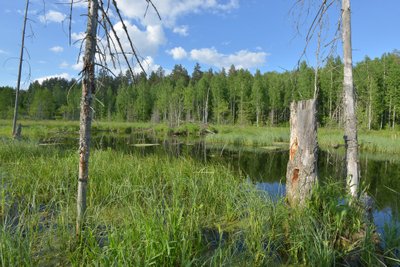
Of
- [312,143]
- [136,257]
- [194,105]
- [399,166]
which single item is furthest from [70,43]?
[194,105]

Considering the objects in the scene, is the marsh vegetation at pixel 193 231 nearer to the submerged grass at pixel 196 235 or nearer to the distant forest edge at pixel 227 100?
the submerged grass at pixel 196 235

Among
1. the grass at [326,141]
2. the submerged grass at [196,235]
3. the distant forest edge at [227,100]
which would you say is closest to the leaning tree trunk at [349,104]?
the submerged grass at [196,235]

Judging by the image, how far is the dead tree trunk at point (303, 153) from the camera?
3.91m

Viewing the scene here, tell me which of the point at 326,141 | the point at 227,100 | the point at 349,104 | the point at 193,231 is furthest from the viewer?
the point at 227,100

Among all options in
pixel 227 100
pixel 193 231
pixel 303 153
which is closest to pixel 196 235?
pixel 193 231

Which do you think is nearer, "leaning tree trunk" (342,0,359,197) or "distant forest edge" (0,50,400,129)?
"leaning tree trunk" (342,0,359,197)

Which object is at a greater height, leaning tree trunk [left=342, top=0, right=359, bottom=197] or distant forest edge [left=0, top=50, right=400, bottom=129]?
distant forest edge [left=0, top=50, right=400, bottom=129]

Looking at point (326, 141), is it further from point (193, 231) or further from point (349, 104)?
point (193, 231)

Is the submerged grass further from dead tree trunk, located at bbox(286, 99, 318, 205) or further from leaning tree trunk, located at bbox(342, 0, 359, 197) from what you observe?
leaning tree trunk, located at bbox(342, 0, 359, 197)

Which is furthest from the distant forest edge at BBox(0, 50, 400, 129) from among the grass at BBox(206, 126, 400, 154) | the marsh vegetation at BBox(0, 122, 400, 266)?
the marsh vegetation at BBox(0, 122, 400, 266)

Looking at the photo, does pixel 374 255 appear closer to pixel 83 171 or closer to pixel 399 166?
pixel 83 171

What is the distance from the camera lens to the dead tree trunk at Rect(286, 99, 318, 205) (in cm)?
391

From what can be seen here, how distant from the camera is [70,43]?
242 cm

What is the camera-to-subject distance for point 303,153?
4027 mm
